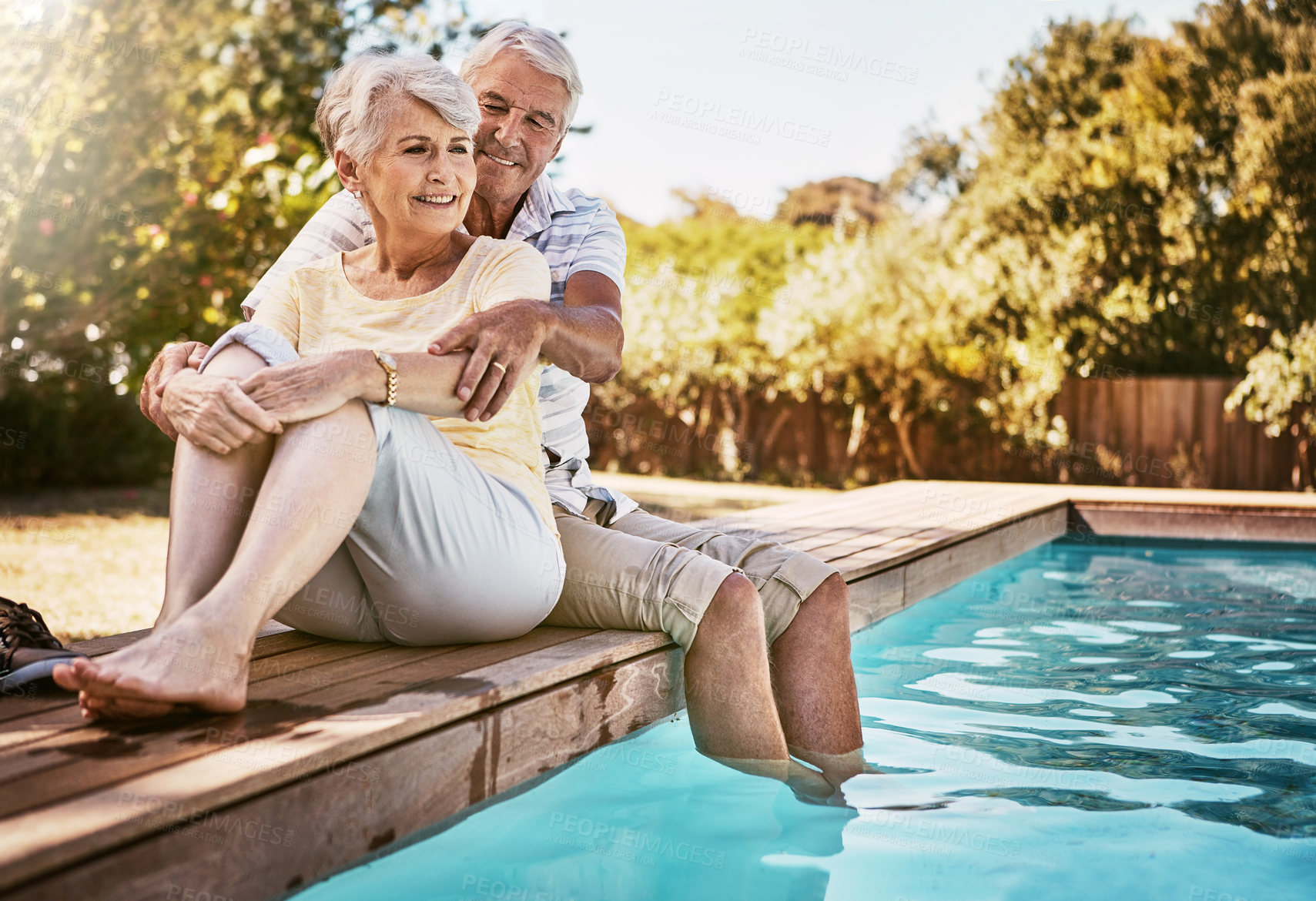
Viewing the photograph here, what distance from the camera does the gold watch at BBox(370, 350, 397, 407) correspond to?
1729 millimetres

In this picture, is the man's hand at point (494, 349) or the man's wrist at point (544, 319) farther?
the man's wrist at point (544, 319)

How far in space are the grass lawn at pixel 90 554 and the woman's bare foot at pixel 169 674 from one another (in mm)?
2649

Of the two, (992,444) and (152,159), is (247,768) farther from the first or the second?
(992,444)

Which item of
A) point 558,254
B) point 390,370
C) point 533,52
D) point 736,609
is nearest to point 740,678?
point 736,609

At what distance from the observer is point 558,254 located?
255 cm

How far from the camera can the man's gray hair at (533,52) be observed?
248cm

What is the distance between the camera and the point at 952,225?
1320 centimetres

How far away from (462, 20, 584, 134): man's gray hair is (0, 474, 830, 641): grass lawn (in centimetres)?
253

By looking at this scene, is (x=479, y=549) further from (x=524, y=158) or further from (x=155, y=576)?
(x=155, y=576)

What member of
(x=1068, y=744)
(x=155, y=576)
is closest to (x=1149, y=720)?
(x=1068, y=744)

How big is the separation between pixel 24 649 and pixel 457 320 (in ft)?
2.98

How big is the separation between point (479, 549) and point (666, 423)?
44.0 ft

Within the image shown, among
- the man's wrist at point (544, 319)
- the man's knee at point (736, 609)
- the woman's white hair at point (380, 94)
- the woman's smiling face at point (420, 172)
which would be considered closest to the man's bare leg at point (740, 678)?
the man's knee at point (736, 609)

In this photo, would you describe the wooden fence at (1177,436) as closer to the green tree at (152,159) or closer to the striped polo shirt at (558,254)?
the green tree at (152,159)
